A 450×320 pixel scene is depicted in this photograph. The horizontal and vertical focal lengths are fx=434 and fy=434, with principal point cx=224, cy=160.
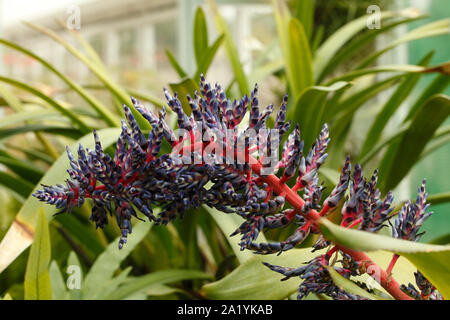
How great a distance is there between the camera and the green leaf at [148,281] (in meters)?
0.44

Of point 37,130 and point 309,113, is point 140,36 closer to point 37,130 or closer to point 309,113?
point 37,130

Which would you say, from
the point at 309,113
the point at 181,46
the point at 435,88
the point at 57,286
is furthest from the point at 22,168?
the point at 181,46

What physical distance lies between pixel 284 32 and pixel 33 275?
533mm

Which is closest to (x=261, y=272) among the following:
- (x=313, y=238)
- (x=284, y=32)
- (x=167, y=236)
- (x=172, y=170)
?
(x=172, y=170)

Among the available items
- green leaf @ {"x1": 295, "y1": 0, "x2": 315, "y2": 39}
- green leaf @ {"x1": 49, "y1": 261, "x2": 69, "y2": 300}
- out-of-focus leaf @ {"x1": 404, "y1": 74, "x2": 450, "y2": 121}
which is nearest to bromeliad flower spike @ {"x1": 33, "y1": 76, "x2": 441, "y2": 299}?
green leaf @ {"x1": 49, "y1": 261, "x2": 69, "y2": 300}

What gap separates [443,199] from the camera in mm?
528

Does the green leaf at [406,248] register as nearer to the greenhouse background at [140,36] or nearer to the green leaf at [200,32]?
the green leaf at [200,32]

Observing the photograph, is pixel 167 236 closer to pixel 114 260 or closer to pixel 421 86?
pixel 114 260

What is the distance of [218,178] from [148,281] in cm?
33

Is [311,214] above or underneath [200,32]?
underneath

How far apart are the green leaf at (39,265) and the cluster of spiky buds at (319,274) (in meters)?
0.16

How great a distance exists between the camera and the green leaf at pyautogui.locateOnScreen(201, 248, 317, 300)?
0.72 ft

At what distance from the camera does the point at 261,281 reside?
0.23 m

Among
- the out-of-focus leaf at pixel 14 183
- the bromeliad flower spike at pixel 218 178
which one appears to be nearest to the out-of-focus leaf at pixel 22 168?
the out-of-focus leaf at pixel 14 183
